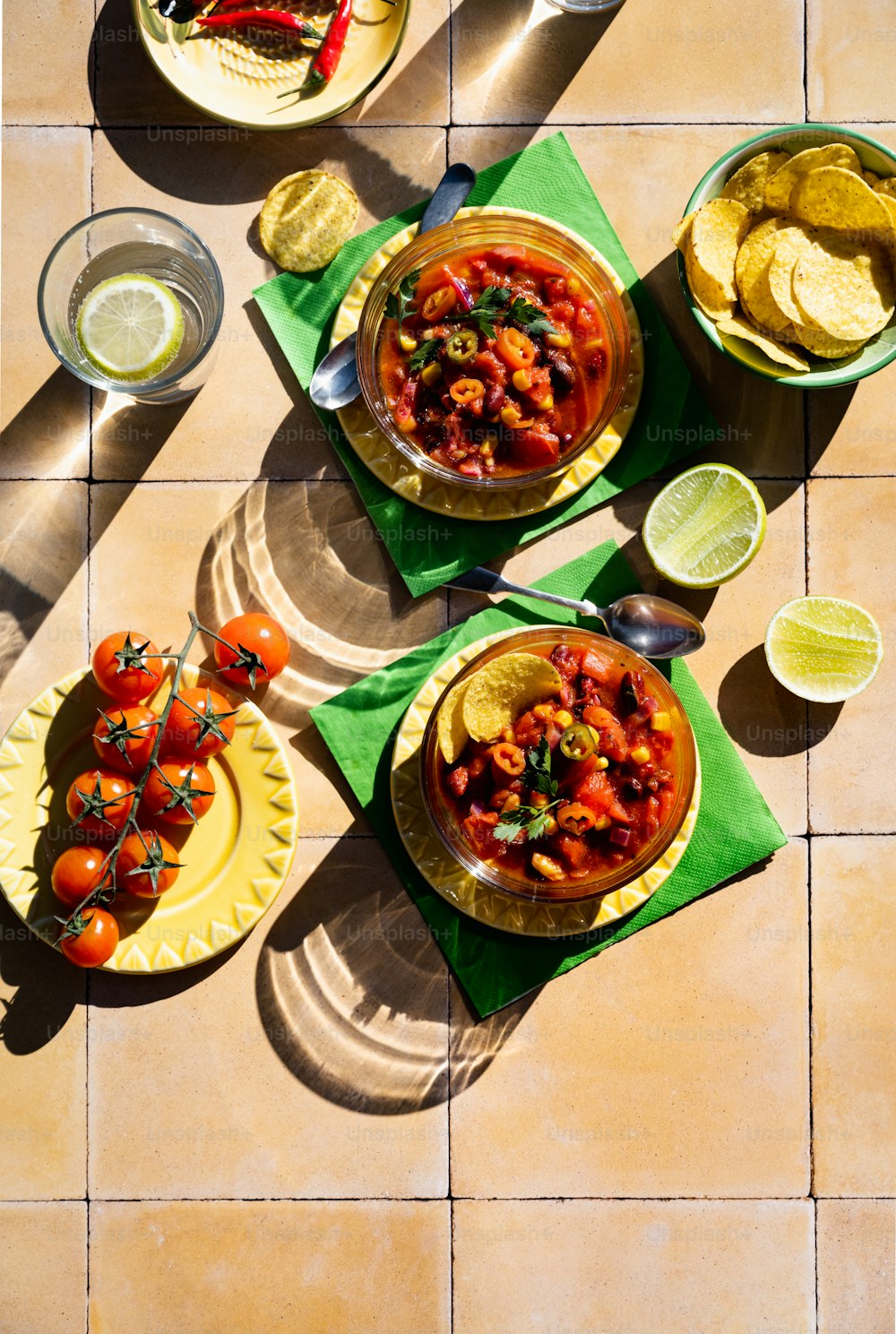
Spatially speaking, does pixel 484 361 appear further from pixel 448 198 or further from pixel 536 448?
pixel 448 198

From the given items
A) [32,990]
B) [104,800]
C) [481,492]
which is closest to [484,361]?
[481,492]

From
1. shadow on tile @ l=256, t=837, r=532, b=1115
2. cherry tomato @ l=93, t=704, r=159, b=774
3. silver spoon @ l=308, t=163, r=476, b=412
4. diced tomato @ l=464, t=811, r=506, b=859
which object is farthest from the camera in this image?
shadow on tile @ l=256, t=837, r=532, b=1115

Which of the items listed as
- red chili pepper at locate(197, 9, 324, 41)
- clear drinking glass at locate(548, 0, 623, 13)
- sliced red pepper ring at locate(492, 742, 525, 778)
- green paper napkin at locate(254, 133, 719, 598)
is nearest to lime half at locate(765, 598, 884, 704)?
green paper napkin at locate(254, 133, 719, 598)

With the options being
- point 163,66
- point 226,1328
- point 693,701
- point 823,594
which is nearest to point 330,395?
point 163,66

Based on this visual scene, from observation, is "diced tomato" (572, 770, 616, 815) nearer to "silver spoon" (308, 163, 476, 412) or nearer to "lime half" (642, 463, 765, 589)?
"lime half" (642, 463, 765, 589)

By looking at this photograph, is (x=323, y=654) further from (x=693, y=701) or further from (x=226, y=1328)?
(x=226, y=1328)

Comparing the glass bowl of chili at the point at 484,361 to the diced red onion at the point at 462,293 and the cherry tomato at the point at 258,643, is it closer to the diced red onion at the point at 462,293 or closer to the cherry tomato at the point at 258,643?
the diced red onion at the point at 462,293
